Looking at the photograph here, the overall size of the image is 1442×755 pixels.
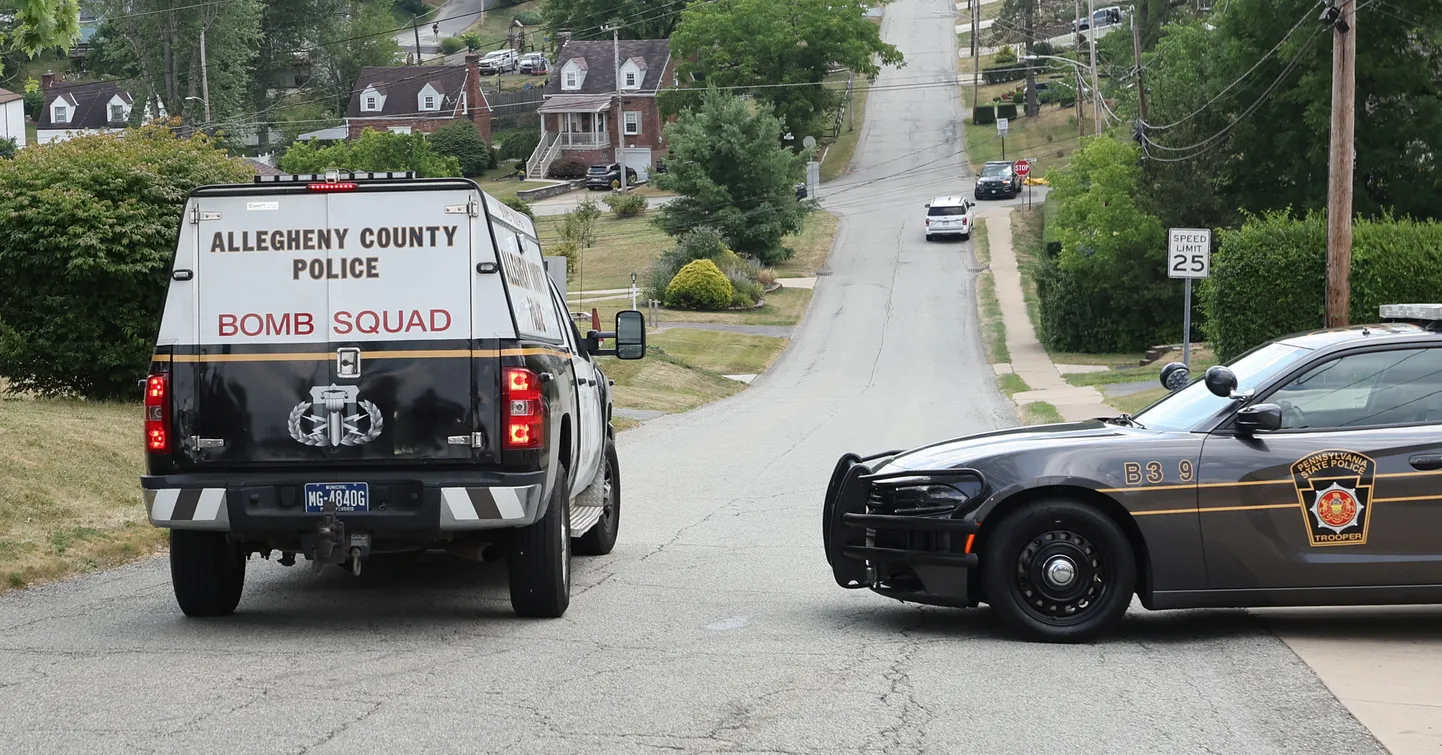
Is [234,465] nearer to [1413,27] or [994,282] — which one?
Result: [1413,27]

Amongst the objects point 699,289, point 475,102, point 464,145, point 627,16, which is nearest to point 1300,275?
point 699,289

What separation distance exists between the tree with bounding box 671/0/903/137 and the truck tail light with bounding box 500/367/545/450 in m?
77.9

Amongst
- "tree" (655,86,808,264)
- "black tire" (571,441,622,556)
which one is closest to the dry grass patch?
"black tire" (571,441,622,556)

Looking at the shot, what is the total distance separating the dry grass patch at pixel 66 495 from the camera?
35.2ft

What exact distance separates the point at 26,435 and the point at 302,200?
7.30m

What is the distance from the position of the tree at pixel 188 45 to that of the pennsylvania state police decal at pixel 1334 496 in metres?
77.5

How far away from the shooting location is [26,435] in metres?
14.0

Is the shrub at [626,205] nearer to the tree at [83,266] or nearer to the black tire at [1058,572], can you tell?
the tree at [83,266]

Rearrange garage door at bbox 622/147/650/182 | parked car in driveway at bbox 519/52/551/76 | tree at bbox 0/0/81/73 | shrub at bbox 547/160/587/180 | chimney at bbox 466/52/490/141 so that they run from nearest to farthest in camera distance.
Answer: tree at bbox 0/0/81/73 → shrub at bbox 547/160/587/180 → garage door at bbox 622/147/650/182 → chimney at bbox 466/52/490/141 → parked car in driveway at bbox 519/52/551/76

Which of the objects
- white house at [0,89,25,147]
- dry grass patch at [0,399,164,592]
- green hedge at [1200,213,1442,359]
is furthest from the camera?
white house at [0,89,25,147]

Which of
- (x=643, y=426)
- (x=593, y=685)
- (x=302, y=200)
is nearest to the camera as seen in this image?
(x=593, y=685)

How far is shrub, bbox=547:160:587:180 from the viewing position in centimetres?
8925

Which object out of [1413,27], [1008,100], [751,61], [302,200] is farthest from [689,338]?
[1008,100]

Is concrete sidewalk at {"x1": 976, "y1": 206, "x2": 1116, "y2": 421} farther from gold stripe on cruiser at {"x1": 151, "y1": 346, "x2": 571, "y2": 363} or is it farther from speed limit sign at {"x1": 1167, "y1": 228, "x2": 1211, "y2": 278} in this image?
gold stripe on cruiser at {"x1": 151, "y1": 346, "x2": 571, "y2": 363}
